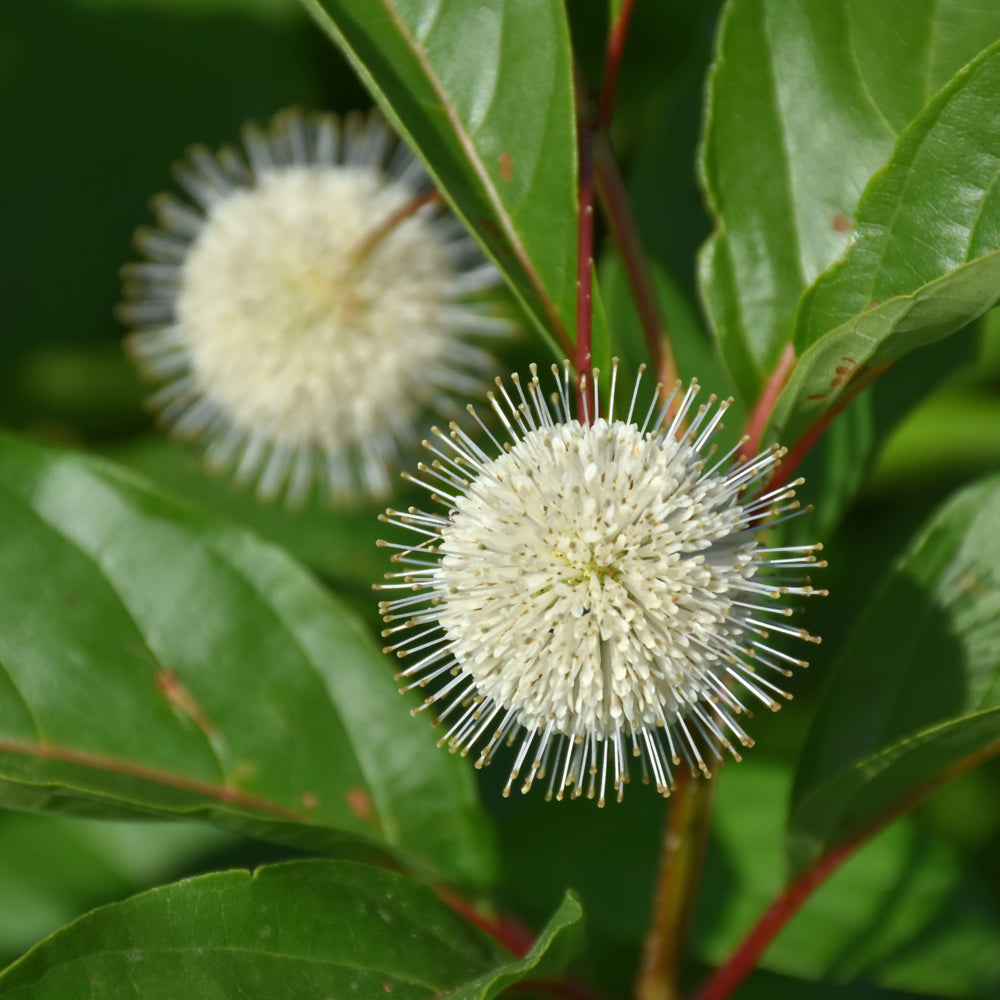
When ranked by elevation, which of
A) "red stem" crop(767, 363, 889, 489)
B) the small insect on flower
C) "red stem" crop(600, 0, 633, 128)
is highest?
"red stem" crop(600, 0, 633, 128)

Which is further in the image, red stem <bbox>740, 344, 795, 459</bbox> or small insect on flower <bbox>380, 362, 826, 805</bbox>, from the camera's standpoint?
red stem <bbox>740, 344, 795, 459</bbox>

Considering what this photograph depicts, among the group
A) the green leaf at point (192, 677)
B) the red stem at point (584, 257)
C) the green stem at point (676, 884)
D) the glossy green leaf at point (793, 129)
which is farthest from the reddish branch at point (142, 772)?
the glossy green leaf at point (793, 129)

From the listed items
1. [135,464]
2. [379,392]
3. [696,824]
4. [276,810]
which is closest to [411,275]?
[379,392]

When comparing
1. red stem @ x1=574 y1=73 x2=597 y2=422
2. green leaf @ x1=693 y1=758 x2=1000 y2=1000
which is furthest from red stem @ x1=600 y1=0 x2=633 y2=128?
green leaf @ x1=693 y1=758 x2=1000 y2=1000

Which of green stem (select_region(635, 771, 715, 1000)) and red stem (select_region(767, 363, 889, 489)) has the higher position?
red stem (select_region(767, 363, 889, 489))

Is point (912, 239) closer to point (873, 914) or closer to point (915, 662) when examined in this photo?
point (915, 662)

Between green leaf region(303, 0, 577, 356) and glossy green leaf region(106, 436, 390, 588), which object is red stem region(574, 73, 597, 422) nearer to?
green leaf region(303, 0, 577, 356)

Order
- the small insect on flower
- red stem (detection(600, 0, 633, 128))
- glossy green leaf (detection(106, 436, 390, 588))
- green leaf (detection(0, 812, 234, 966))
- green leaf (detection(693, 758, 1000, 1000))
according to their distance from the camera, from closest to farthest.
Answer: the small insect on flower → red stem (detection(600, 0, 633, 128)) → green leaf (detection(693, 758, 1000, 1000)) → green leaf (detection(0, 812, 234, 966)) → glossy green leaf (detection(106, 436, 390, 588))
